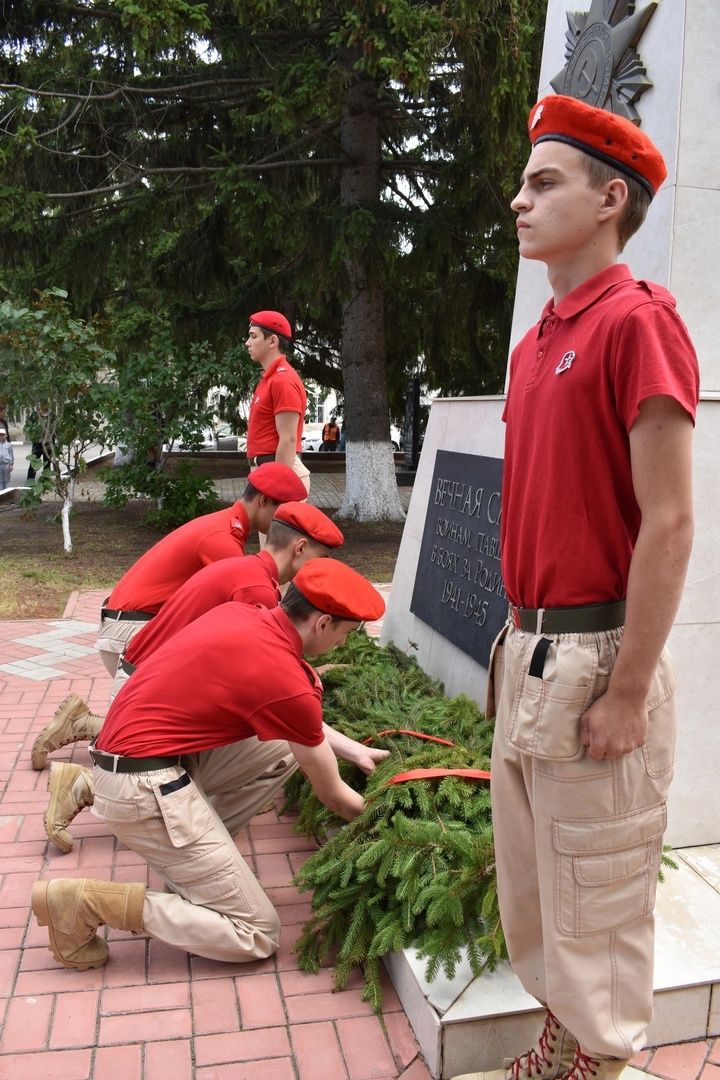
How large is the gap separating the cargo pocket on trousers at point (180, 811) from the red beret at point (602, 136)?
1.98 metres

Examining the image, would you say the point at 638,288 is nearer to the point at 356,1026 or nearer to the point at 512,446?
the point at 512,446

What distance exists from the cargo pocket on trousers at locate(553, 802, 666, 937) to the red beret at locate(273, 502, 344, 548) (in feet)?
5.79

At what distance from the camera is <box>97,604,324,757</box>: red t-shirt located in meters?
2.72

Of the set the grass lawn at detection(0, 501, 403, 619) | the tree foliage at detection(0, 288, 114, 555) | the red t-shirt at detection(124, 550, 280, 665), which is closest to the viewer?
the red t-shirt at detection(124, 550, 280, 665)

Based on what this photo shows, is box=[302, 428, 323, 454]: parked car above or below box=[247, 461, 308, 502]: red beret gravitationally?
below

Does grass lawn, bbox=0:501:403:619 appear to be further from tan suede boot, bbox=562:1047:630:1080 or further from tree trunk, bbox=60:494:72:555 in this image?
tan suede boot, bbox=562:1047:630:1080

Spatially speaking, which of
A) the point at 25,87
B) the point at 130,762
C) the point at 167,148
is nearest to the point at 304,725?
the point at 130,762

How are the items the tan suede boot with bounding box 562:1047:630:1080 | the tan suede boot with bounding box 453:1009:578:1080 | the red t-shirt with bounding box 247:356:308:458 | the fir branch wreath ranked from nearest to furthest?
the tan suede boot with bounding box 562:1047:630:1080
the tan suede boot with bounding box 453:1009:578:1080
the fir branch wreath
the red t-shirt with bounding box 247:356:308:458

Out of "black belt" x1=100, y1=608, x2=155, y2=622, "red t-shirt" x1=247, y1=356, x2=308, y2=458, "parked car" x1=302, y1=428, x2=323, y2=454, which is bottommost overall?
"parked car" x1=302, y1=428, x2=323, y2=454

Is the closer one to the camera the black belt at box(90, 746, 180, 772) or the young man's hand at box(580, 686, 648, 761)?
the young man's hand at box(580, 686, 648, 761)

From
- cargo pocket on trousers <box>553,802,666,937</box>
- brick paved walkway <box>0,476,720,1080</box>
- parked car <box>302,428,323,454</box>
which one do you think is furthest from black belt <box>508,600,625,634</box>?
parked car <box>302,428,323,454</box>

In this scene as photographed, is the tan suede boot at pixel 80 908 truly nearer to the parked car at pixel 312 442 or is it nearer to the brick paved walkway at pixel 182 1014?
the brick paved walkway at pixel 182 1014

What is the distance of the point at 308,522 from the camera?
3.46 meters

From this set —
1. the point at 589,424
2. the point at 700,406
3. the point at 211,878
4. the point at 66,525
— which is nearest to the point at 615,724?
the point at 589,424
